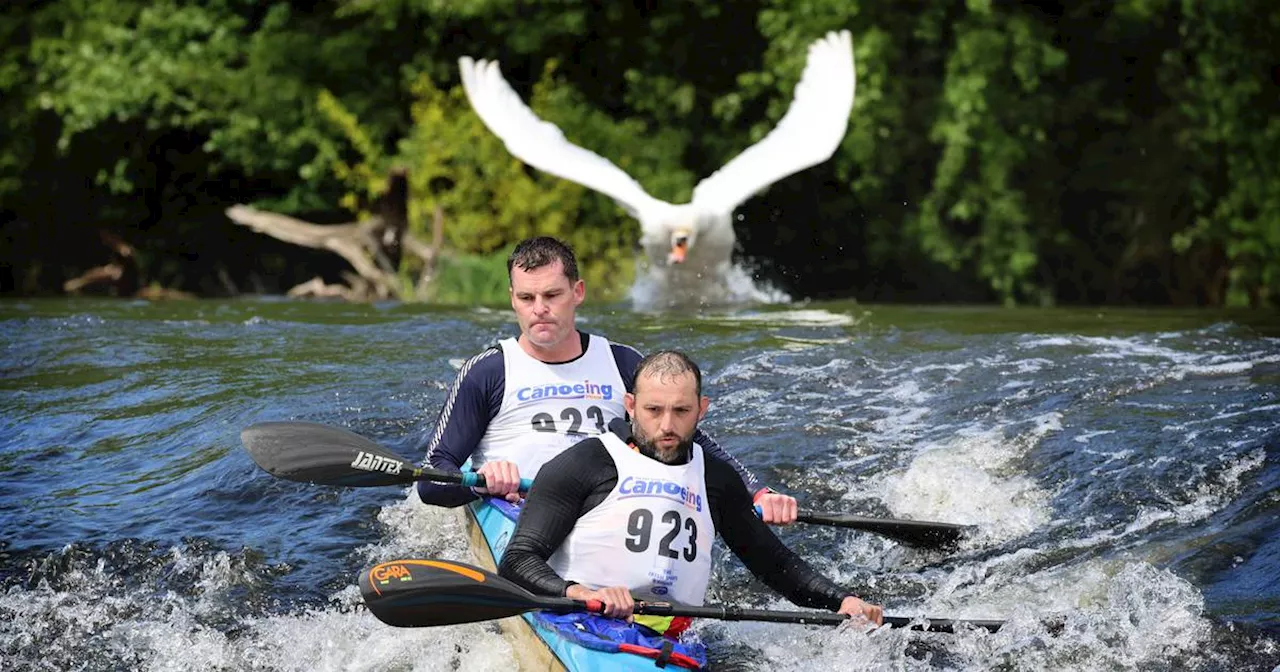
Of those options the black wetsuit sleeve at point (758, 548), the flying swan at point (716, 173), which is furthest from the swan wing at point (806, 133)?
the black wetsuit sleeve at point (758, 548)

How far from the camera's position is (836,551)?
239 inches

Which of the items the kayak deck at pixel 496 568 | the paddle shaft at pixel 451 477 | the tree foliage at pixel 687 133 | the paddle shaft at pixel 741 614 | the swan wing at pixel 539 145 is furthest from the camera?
the tree foliage at pixel 687 133

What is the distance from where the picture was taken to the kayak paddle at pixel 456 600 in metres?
4.30

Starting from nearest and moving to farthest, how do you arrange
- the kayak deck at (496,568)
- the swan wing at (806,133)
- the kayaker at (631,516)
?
1. the kayaker at (631,516)
2. the kayak deck at (496,568)
3. the swan wing at (806,133)

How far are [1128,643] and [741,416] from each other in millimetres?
2706

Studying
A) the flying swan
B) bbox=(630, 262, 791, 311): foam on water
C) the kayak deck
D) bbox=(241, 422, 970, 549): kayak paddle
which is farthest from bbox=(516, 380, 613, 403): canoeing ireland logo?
the flying swan

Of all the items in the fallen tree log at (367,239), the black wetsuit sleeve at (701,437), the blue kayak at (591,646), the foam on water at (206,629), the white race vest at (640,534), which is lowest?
the foam on water at (206,629)

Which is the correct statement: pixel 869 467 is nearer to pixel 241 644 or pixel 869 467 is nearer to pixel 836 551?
pixel 836 551

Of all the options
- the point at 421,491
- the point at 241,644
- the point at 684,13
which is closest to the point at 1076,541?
the point at 421,491

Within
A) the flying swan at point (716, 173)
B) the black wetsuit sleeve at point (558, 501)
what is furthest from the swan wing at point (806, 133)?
the black wetsuit sleeve at point (558, 501)

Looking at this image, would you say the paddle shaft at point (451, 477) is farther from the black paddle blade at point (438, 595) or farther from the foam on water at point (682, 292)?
the foam on water at point (682, 292)

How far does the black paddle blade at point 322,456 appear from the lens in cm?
527

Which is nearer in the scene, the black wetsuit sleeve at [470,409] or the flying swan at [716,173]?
the black wetsuit sleeve at [470,409]

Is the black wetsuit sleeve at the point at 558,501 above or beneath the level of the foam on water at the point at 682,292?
beneath
